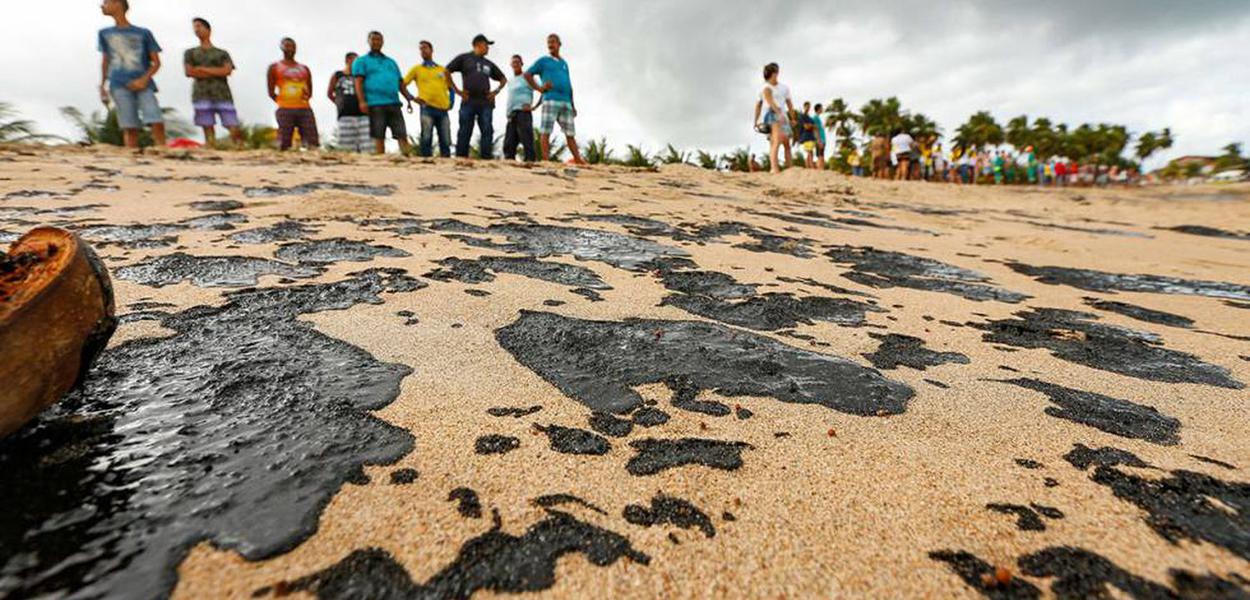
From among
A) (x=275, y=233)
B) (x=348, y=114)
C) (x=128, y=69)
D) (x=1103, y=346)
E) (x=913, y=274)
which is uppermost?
(x=128, y=69)

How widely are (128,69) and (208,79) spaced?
763mm

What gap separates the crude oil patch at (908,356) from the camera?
1.66 metres

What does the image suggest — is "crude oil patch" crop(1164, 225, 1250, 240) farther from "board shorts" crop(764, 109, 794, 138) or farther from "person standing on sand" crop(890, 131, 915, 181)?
"person standing on sand" crop(890, 131, 915, 181)

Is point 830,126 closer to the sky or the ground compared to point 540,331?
closer to the sky

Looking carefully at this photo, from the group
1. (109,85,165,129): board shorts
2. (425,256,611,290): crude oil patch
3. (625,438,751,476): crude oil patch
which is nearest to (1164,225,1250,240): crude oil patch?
(425,256,611,290): crude oil patch

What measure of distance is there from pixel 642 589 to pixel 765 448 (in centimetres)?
44

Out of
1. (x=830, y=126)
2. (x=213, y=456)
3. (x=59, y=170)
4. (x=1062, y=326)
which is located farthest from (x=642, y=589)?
(x=830, y=126)

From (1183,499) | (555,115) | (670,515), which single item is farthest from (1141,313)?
(555,115)

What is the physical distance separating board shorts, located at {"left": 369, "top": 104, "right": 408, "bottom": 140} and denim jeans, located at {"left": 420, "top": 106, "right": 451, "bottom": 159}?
24 centimetres

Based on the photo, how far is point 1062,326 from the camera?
2.09 m

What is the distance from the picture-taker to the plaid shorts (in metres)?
6.86

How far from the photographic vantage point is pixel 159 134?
6227mm

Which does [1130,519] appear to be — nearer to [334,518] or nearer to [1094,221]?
[334,518]

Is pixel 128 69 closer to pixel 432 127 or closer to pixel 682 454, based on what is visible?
pixel 432 127
